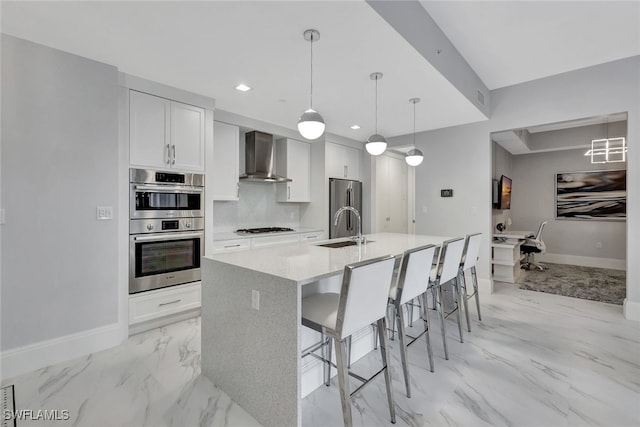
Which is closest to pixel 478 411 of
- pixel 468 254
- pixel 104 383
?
pixel 468 254

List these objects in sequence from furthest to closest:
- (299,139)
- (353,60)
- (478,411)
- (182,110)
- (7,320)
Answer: (299,139) < (182,110) < (353,60) < (7,320) < (478,411)

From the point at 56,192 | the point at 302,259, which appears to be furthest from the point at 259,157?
the point at 302,259

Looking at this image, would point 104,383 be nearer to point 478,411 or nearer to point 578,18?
point 478,411

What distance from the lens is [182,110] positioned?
315 cm

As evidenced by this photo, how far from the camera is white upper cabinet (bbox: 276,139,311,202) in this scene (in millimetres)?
4730

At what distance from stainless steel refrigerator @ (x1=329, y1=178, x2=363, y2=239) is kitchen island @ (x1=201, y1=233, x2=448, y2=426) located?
2.75 metres

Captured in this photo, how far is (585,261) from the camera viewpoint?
5.93 meters

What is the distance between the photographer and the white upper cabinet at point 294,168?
15.5 feet

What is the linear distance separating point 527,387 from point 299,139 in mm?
4070

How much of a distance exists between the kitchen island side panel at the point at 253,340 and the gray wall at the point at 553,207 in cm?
664

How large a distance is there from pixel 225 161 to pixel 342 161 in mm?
2110

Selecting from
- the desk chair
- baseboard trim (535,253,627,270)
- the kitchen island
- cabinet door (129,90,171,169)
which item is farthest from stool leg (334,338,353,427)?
baseboard trim (535,253,627,270)

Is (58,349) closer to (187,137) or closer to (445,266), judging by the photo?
(187,137)

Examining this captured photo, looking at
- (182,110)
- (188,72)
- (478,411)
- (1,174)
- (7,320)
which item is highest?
(188,72)
